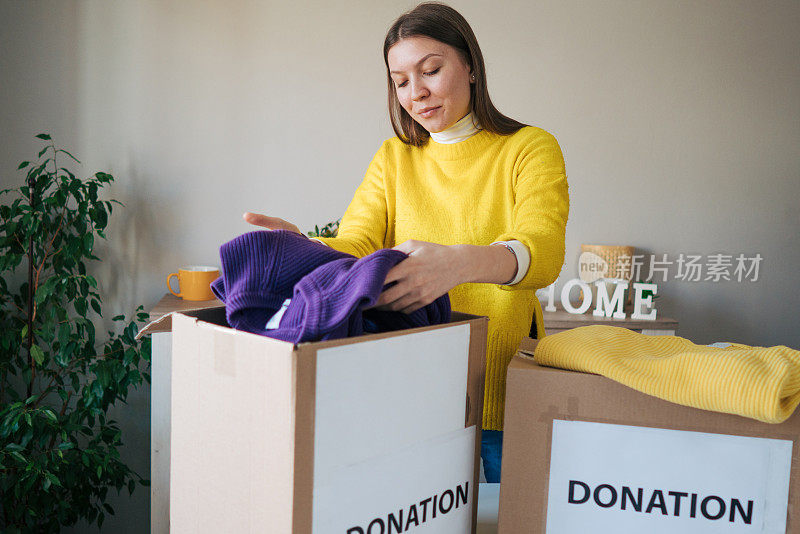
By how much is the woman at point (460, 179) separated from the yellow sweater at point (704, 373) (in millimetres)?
186

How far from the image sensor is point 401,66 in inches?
37.5

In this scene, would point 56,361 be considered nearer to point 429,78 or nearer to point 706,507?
point 429,78

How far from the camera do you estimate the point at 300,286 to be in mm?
526

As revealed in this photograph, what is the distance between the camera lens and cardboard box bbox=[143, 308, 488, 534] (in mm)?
486

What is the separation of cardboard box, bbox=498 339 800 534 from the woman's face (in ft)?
1.56

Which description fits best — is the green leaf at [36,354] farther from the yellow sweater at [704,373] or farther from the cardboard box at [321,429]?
the yellow sweater at [704,373]

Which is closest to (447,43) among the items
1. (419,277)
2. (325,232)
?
(419,277)

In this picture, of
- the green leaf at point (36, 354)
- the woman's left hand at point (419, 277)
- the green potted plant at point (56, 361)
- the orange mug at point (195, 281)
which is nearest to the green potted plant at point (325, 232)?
the orange mug at point (195, 281)

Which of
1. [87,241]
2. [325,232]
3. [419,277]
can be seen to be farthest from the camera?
[325,232]

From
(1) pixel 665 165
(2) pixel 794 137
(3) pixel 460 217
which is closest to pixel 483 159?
(3) pixel 460 217

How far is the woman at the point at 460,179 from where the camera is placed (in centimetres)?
89

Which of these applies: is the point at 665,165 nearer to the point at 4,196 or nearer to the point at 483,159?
the point at 483,159

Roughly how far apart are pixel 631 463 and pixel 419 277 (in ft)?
0.92

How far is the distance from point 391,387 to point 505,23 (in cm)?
215
